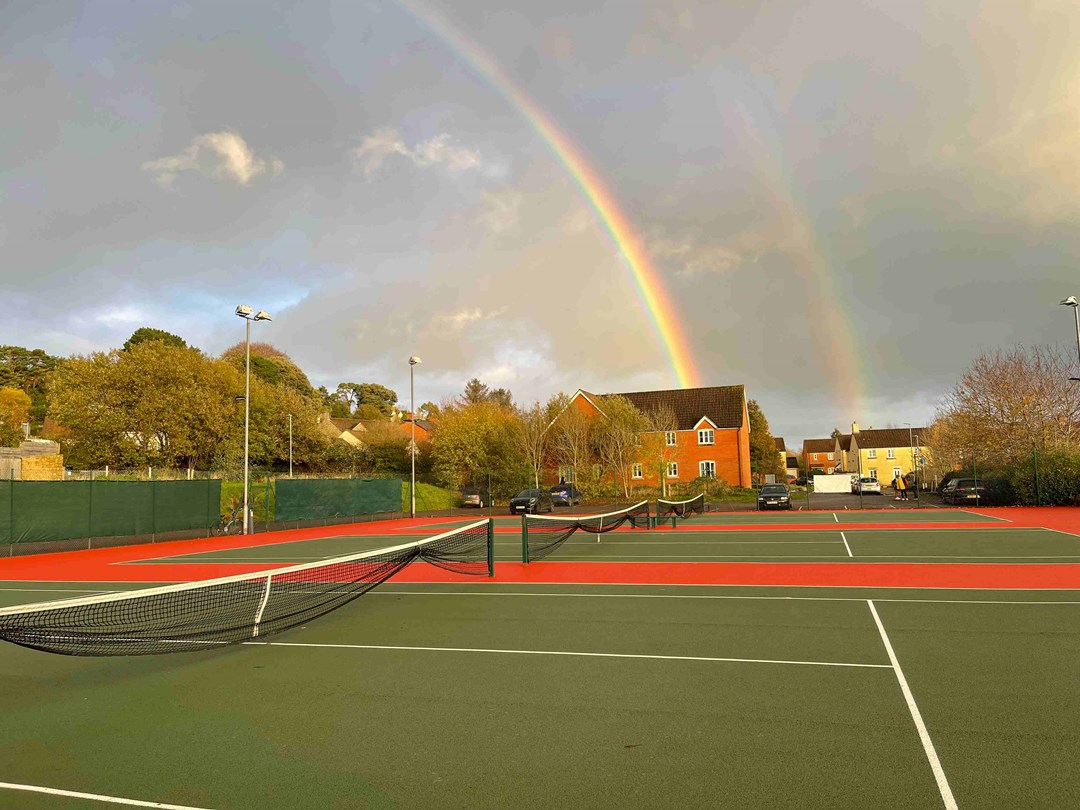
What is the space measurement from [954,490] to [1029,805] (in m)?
40.7

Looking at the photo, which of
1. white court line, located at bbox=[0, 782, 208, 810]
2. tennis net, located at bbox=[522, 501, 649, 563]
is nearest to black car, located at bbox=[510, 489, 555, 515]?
tennis net, located at bbox=[522, 501, 649, 563]

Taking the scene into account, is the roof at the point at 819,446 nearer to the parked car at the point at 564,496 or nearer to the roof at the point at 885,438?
the roof at the point at 885,438

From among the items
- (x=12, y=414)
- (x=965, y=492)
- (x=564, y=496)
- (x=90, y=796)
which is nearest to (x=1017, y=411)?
(x=965, y=492)

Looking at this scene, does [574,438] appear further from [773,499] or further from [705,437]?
[773,499]

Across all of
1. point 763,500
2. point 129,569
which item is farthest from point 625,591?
point 763,500

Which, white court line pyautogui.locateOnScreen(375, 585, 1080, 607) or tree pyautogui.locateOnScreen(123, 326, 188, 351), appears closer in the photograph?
white court line pyautogui.locateOnScreen(375, 585, 1080, 607)

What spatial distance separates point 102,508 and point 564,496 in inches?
1053

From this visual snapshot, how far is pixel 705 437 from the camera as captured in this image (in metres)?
61.0

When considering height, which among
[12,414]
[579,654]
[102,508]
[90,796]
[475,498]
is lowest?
[475,498]

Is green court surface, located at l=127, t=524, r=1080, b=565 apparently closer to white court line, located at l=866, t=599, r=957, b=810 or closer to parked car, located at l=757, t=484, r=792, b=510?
white court line, located at l=866, t=599, r=957, b=810

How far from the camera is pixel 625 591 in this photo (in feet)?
39.9

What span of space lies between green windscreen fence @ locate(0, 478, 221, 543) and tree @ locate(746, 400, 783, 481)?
62.5m

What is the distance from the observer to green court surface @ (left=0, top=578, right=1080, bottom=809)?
4426 millimetres

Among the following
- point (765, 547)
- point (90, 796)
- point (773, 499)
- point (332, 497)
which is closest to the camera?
point (90, 796)
